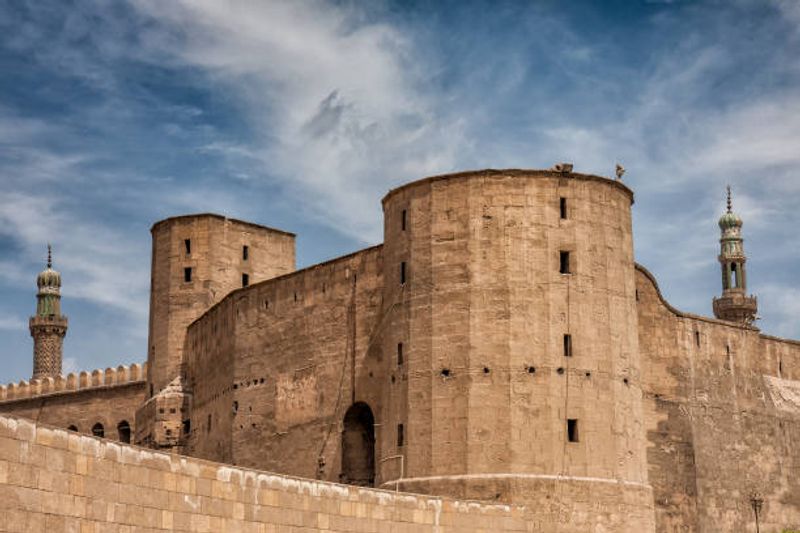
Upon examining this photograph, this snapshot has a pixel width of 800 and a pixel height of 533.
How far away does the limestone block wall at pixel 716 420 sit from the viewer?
38.2m

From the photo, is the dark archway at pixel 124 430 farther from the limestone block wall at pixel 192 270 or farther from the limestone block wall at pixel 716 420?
the limestone block wall at pixel 716 420

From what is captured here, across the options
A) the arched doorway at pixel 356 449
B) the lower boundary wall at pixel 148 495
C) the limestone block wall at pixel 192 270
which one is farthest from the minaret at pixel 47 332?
the lower boundary wall at pixel 148 495

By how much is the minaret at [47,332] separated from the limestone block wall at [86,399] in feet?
35.0

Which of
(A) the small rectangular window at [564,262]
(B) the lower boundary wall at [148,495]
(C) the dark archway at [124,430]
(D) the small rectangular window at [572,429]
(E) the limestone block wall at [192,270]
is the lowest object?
(B) the lower boundary wall at [148,495]

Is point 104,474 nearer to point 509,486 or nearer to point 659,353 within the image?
point 509,486

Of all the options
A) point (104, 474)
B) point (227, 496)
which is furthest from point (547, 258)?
point (104, 474)

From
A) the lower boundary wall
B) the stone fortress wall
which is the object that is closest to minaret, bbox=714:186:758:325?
the stone fortress wall

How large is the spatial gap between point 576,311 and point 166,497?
Result: 15.5m

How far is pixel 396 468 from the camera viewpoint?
3325cm

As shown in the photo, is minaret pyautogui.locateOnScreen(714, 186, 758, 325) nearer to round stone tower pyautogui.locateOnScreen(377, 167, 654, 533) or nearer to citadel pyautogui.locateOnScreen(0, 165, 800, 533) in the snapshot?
citadel pyautogui.locateOnScreen(0, 165, 800, 533)

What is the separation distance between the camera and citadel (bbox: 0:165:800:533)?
23.8m

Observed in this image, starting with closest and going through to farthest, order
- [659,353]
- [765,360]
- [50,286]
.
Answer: [659,353]
[765,360]
[50,286]

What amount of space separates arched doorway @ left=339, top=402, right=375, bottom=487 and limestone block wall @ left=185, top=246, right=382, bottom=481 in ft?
0.74

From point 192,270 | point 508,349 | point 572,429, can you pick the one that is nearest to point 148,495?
point 508,349
